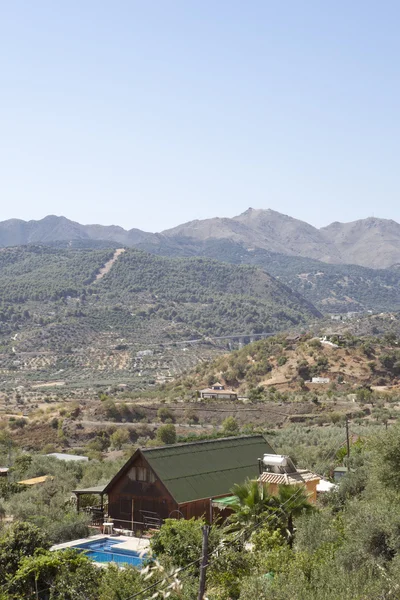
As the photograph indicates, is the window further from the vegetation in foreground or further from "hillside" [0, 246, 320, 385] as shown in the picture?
"hillside" [0, 246, 320, 385]

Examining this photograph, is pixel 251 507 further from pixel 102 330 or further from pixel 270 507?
pixel 102 330

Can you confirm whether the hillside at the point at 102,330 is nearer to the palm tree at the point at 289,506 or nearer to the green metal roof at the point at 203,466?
the green metal roof at the point at 203,466

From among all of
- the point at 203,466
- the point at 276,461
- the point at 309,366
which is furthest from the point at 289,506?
the point at 309,366

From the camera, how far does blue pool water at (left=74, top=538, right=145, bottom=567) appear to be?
2254 centimetres

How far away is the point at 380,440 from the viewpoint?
69.3ft

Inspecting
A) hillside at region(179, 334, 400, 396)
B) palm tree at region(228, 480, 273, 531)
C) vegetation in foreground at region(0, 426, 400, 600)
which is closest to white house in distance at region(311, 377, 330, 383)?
hillside at region(179, 334, 400, 396)

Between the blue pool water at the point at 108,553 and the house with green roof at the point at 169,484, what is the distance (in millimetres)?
2162

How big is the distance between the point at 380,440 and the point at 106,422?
155ft

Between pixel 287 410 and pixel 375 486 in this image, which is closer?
pixel 375 486

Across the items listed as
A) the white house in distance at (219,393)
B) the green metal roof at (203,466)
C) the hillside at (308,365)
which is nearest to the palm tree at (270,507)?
the green metal roof at (203,466)

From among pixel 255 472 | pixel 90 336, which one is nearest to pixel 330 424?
pixel 255 472

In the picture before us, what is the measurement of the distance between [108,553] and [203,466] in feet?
18.6

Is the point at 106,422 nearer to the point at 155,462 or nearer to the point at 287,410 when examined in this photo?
the point at 287,410

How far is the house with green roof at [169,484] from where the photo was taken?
25969mm
